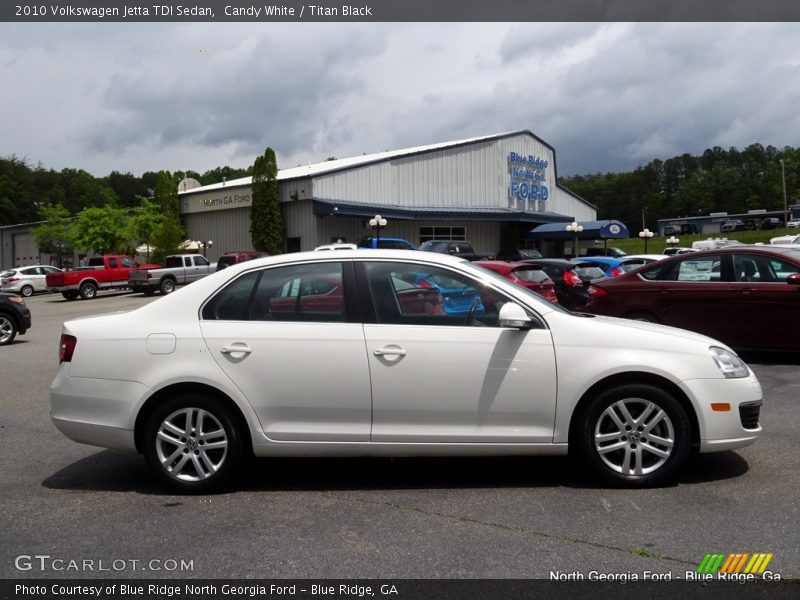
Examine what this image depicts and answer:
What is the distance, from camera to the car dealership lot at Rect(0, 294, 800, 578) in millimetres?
3826

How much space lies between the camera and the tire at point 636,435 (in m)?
4.88

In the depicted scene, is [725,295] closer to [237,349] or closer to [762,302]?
[762,302]

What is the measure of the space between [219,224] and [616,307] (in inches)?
1529

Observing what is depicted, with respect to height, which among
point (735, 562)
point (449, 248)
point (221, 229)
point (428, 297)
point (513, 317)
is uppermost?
point (221, 229)

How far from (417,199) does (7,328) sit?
31.1 meters

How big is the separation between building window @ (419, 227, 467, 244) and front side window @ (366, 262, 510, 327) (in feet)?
134

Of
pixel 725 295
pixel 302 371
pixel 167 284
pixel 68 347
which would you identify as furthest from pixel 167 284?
pixel 302 371

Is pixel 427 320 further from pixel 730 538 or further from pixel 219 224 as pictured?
pixel 219 224

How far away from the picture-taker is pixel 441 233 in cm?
4641

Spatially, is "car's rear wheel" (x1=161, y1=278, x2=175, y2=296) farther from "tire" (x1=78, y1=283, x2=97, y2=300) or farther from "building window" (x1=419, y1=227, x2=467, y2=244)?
"building window" (x1=419, y1=227, x2=467, y2=244)

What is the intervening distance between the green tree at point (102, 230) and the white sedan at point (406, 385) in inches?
1898

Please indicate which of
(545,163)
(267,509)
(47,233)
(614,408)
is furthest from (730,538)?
(47,233)

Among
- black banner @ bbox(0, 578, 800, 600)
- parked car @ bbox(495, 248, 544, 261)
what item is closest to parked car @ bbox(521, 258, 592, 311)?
black banner @ bbox(0, 578, 800, 600)

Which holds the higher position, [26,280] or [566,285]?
[26,280]
